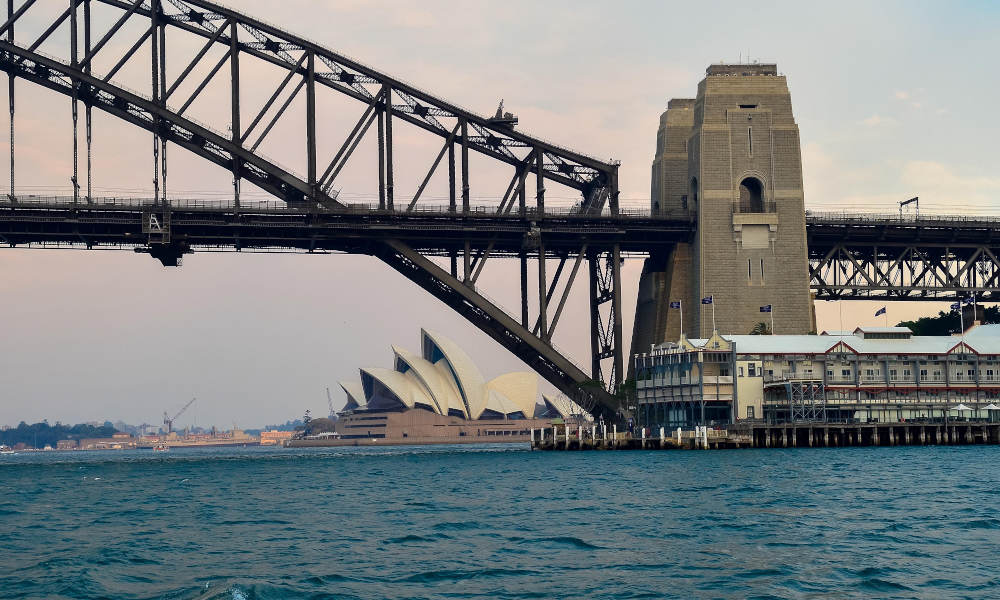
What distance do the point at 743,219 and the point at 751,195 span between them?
3.70 meters

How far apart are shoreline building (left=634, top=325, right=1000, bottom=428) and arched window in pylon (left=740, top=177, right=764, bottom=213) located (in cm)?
1193

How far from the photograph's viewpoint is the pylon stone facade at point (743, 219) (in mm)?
114000

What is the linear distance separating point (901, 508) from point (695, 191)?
→ 2718 inches

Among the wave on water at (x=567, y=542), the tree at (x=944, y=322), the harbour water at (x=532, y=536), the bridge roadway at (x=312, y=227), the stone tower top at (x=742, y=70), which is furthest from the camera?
the tree at (x=944, y=322)

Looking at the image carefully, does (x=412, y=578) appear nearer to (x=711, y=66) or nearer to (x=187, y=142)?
(x=187, y=142)

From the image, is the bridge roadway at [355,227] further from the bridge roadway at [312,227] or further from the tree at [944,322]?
the tree at [944,322]

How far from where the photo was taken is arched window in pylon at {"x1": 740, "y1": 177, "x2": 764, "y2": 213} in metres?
116

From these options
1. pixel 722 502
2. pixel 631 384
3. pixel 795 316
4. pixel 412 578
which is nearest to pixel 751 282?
pixel 795 316

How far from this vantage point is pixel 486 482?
241ft

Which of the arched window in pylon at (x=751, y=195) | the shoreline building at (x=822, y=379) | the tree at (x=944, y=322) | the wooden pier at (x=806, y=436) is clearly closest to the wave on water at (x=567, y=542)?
the wooden pier at (x=806, y=436)

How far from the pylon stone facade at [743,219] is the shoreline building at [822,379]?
3807 mm

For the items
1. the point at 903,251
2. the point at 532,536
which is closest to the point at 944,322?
the point at 903,251

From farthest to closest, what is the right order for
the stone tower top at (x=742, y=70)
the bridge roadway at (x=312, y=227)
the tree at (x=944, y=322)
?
the tree at (x=944, y=322) < the stone tower top at (x=742, y=70) < the bridge roadway at (x=312, y=227)

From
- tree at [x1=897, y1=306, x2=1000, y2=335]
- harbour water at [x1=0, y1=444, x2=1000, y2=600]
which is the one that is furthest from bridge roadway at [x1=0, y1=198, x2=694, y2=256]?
tree at [x1=897, y1=306, x2=1000, y2=335]
